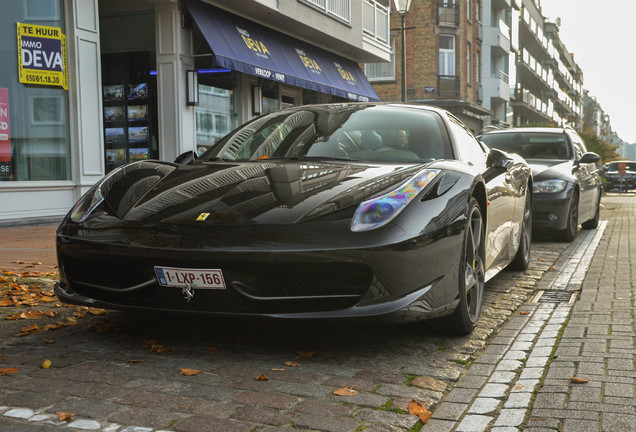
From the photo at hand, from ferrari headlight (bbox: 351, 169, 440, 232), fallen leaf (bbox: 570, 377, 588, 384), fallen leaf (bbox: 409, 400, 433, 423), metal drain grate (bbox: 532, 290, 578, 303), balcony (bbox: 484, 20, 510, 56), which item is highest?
balcony (bbox: 484, 20, 510, 56)

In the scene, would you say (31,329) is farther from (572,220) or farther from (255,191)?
(572,220)

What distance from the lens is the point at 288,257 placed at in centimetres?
329

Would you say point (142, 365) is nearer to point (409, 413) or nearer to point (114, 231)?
point (114, 231)

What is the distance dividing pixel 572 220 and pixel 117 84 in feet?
27.0

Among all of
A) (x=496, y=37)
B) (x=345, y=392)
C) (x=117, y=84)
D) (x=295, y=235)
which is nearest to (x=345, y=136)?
(x=295, y=235)

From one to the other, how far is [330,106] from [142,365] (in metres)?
2.39

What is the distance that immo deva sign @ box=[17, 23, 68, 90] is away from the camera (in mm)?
10242

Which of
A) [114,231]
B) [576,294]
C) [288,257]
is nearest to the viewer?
[288,257]

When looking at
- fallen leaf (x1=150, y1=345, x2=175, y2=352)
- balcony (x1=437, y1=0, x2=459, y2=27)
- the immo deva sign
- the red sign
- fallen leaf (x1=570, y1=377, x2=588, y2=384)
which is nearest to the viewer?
fallen leaf (x1=570, y1=377, x2=588, y2=384)

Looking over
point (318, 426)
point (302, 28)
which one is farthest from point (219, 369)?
point (302, 28)

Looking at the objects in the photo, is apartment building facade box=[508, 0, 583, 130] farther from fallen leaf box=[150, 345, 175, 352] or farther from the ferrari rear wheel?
fallen leaf box=[150, 345, 175, 352]

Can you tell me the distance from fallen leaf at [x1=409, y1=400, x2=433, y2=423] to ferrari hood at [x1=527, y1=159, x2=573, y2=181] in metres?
7.23

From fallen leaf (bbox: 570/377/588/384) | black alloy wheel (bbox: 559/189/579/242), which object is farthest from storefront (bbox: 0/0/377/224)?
fallen leaf (bbox: 570/377/588/384)

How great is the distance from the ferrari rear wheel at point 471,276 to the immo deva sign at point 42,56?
7.86m
